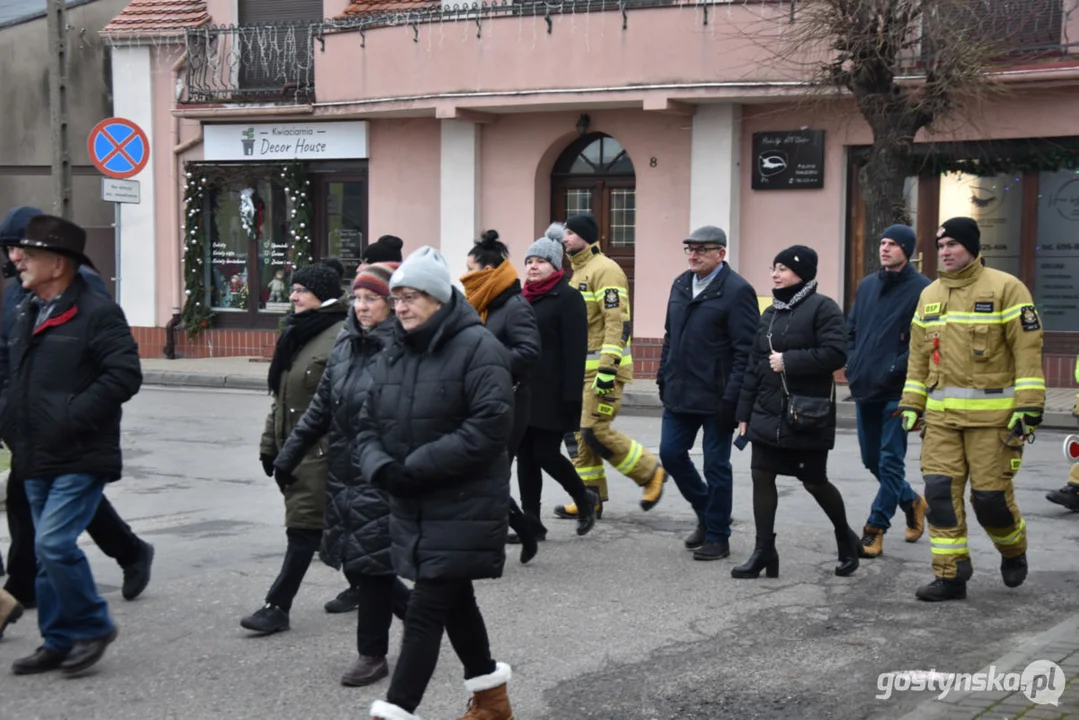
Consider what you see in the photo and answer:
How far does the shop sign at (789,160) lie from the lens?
61.8ft

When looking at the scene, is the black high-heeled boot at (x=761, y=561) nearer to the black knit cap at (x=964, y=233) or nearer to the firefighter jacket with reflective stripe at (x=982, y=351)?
the firefighter jacket with reflective stripe at (x=982, y=351)

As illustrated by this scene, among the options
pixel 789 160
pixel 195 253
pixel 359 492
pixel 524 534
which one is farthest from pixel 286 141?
pixel 359 492

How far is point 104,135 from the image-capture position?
15570 millimetres

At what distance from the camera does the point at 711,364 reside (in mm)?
8164

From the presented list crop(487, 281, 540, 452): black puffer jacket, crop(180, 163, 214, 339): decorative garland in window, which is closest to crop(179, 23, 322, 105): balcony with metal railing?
crop(180, 163, 214, 339): decorative garland in window

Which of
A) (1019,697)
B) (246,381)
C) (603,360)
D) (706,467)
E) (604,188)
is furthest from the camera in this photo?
(604,188)

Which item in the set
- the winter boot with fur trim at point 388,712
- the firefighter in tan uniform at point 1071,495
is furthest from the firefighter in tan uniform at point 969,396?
the winter boot with fur trim at point 388,712

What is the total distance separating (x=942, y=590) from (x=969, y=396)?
38.7 inches

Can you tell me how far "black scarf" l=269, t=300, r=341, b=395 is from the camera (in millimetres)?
6598

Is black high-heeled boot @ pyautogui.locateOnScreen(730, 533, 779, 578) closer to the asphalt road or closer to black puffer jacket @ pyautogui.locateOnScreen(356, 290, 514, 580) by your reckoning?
the asphalt road

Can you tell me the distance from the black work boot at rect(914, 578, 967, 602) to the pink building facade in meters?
10.0

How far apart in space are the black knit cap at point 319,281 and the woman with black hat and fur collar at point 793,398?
2.37 meters

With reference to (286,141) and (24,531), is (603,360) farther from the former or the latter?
(286,141)

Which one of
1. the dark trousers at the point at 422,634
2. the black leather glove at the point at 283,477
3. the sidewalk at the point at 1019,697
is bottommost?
the sidewalk at the point at 1019,697
